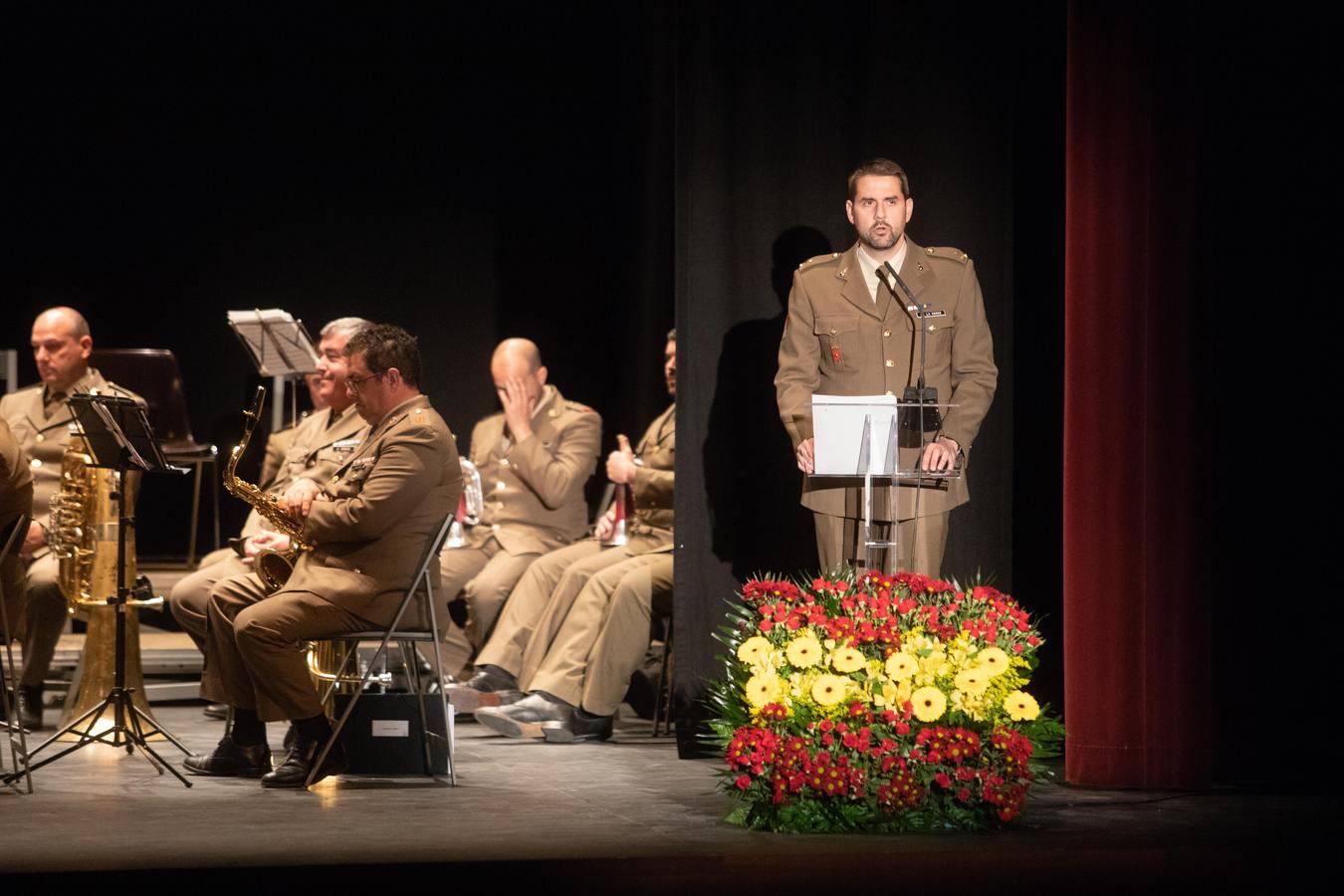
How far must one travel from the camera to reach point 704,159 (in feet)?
19.3

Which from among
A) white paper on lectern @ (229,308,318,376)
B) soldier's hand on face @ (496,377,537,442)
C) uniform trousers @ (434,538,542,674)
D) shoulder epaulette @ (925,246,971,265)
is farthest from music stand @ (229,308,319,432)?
shoulder epaulette @ (925,246,971,265)

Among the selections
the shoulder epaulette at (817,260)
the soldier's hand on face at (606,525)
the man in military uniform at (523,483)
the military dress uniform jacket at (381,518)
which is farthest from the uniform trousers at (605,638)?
the shoulder epaulette at (817,260)

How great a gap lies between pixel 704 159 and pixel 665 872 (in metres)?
2.54

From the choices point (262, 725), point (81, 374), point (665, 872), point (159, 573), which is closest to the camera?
point (665, 872)

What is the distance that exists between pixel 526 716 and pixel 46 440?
7.36 feet

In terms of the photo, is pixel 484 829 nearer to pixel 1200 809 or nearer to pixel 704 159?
pixel 1200 809

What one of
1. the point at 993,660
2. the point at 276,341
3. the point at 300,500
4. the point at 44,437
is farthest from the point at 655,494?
the point at 993,660

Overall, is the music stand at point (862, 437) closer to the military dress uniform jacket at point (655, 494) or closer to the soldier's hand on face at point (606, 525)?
the military dress uniform jacket at point (655, 494)

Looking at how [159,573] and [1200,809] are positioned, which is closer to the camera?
[1200,809]

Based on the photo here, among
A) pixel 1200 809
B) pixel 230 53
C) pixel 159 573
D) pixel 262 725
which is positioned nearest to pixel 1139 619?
pixel 1200 809

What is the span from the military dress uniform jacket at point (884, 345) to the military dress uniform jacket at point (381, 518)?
1.05 meters

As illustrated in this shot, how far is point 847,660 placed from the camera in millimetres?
4492

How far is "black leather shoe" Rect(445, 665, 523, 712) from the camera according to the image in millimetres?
6840

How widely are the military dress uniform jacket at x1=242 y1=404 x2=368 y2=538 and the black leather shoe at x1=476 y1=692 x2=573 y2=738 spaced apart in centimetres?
101
